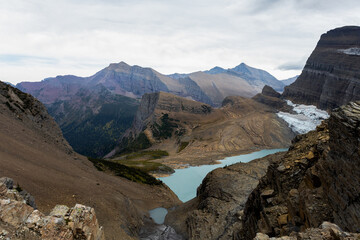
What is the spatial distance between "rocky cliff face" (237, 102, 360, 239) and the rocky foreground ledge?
688 inches

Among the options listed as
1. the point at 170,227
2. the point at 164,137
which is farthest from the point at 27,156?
the point at 164,137

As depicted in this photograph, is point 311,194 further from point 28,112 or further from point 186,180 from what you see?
point 186,180

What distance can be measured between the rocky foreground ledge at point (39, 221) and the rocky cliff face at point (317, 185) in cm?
1748

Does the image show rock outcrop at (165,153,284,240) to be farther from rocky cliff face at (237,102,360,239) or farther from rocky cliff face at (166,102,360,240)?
rocky cliff face at (237,102,360,239)

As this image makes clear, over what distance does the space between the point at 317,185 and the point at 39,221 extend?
76.2ft

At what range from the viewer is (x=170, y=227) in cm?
4456

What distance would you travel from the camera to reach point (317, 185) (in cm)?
1772

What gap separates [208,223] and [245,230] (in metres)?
13.0

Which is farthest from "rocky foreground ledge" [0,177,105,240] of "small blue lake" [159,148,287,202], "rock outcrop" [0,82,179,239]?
"small blue lake" [159,148,287,202]

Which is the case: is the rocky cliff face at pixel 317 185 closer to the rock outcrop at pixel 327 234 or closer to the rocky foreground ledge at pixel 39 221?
the rock outcrop at pixel 327 234

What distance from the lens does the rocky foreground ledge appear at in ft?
51.2

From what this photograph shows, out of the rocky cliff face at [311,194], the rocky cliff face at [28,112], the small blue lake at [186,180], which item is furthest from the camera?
the small blue lake at [186,180]

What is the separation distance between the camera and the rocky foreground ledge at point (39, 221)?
15617 millimetres

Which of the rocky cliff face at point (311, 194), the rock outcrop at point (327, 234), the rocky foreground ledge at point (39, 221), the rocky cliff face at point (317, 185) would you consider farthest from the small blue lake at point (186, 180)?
the rock outcrop at point (327, 234)
